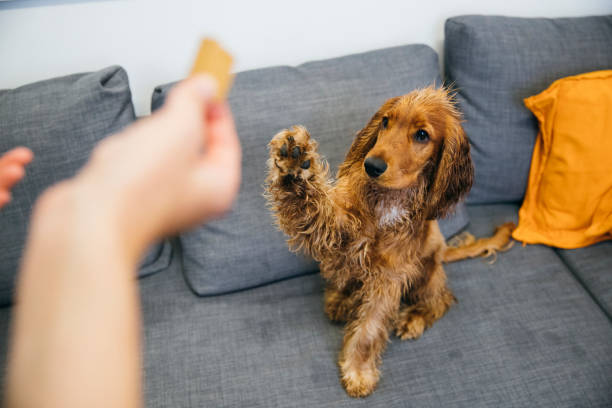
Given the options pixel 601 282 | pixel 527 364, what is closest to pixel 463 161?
pixel 527 364

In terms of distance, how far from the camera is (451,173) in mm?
1156

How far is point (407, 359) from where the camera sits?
4.36ft

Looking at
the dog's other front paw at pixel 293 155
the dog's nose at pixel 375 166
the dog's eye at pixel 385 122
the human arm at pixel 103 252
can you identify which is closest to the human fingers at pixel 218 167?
the human arm at pixel 103 252

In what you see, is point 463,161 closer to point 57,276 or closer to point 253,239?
point 253,239

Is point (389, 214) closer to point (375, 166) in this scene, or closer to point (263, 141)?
point (375, 166)

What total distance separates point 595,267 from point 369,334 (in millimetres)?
941

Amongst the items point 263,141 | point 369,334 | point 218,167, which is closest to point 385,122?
point 263,141

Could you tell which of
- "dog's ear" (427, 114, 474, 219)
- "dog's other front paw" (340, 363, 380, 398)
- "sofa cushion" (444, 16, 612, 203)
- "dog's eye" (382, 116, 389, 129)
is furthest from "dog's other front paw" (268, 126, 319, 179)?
"sofa cushion" (444, 16, 612, 203)

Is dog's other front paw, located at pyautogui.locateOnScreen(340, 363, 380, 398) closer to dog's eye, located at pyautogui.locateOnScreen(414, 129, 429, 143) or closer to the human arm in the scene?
dog's eye, located at pyautogui.locateOnScreen(414, 129, 429, 143)

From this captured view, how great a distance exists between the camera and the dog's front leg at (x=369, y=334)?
1.24 metres

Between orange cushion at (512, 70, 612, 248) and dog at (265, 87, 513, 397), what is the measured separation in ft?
1.91

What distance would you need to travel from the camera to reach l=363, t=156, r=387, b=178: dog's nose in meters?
1.04

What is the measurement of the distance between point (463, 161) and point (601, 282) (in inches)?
32.9

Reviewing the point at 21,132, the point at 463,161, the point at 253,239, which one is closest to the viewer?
the point at 463,161
